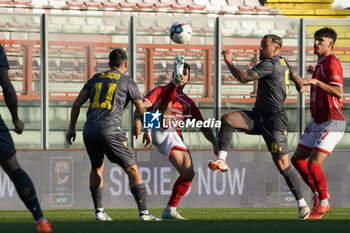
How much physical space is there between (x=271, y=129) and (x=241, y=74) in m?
0.73

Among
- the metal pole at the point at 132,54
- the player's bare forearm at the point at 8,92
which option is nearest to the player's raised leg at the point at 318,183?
the player's bare forearm at the point at 8,92

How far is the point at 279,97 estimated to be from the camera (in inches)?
332

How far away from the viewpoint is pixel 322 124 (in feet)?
28.6

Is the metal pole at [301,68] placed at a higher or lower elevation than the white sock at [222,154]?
higher

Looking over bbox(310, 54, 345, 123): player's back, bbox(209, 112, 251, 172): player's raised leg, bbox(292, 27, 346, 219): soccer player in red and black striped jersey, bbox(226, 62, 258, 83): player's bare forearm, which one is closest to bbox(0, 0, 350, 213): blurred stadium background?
bbox(292, 27, 346, 219): soccer player in red and black striped jersey

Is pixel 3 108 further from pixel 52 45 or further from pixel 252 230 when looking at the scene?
pixel 252 230

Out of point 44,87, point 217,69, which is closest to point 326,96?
point 217,69

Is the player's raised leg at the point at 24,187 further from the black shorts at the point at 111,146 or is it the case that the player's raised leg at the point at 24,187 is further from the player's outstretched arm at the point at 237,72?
the player's outstretched arm at the point at 237,72

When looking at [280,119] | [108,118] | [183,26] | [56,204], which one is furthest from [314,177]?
[56,204]

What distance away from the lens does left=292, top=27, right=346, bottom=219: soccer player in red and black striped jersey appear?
8539 mm

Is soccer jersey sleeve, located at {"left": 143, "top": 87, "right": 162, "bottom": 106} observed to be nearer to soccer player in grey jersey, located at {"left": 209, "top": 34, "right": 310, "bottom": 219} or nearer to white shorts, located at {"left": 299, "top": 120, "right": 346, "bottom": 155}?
soccer player in grey jersey, located at {"left": 209, "top": 34, "right": 310, "bottom": 219}

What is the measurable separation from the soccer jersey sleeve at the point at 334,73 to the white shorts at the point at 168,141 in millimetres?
1748

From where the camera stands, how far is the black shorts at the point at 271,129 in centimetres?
834

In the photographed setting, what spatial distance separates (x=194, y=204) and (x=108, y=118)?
15.0 ft
